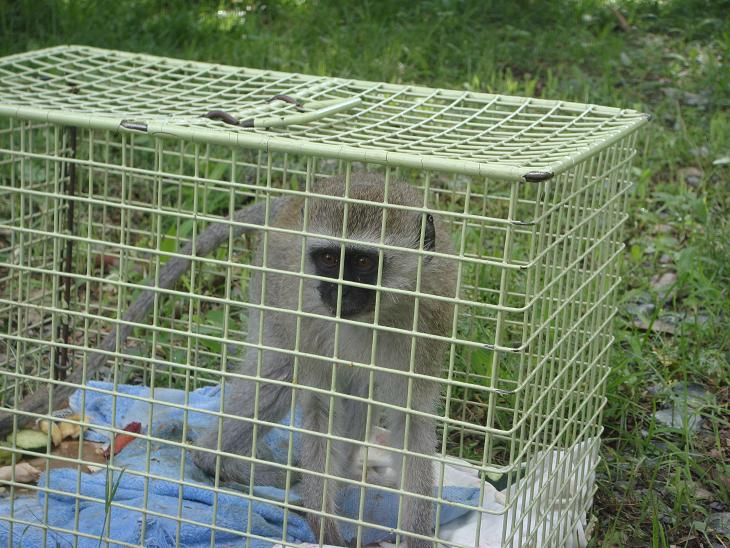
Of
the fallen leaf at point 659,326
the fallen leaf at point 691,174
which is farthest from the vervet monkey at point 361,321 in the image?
the fallen leaf at point 691,174

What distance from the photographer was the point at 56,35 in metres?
6.35

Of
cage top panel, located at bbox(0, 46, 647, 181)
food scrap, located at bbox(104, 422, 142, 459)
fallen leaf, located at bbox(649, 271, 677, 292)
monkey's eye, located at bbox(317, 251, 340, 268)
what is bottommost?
food scrap, located at bbox(104, 422, 142, 459)

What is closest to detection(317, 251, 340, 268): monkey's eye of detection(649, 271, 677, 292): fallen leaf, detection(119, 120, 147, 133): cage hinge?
detection(119, 120, 147, 133): cage hinge

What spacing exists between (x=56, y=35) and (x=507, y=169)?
4.86m

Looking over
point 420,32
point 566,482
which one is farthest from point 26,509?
point 420,32

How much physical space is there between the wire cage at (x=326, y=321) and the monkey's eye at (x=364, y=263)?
0.11ft

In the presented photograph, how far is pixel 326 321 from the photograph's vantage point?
2992mm

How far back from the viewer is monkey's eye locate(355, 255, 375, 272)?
2822 millimetres

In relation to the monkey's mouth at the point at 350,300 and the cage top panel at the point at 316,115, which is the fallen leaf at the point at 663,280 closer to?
the cage top panel at the point at 316,115

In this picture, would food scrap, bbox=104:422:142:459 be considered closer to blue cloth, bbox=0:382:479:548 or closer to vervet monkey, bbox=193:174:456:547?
blue cloth, bbox=0:382:479:548

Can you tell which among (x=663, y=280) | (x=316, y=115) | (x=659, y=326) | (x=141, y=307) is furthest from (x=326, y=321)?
(x=663, y=280)

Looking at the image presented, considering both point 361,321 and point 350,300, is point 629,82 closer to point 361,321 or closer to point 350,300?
point 361,321

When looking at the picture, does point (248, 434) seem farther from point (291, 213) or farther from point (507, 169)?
point (507, 169)

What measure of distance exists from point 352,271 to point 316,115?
455mm
